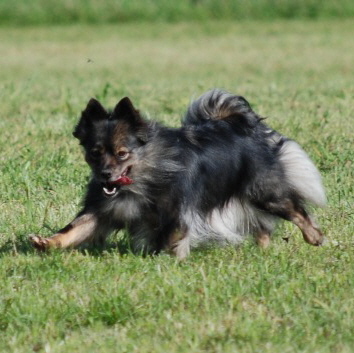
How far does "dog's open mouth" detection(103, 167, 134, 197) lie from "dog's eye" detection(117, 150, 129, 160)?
0.26 feet

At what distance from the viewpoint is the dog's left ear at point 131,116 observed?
6.21m

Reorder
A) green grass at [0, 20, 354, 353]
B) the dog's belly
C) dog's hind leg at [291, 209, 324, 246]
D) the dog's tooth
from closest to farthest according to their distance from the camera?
green grass at [0, 20, 354, 353], the dog's tooth, the dog's belly, dog's hind leg at [291, 209, 324, 246]

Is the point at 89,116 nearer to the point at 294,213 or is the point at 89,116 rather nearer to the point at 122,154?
the point at 122,154

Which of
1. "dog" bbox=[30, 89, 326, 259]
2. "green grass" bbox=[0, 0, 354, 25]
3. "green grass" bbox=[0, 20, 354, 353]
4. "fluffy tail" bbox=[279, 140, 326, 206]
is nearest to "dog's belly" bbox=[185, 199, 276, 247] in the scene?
"dog" bbox=[30, 89, 326, 259]

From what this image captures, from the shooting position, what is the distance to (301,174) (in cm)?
707

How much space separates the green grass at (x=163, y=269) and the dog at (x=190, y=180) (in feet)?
0.56

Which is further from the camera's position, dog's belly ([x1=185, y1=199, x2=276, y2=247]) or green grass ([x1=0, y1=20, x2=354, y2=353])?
dog's belly ([x1=185, y1=199, x2=276, y2=247])

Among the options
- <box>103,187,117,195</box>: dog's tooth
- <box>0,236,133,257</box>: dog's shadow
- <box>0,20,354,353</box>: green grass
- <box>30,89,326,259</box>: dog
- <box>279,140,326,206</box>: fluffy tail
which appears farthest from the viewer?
<box>279,140,326,206</box>: fluffy tail

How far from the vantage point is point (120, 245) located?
21.9 feet

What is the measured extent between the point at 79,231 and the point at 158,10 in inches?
981

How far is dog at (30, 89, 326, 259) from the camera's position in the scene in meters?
6.25

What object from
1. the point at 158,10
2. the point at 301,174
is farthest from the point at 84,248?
the point at 158,10

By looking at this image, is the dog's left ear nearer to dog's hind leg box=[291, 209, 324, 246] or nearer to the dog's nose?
the dog's nose

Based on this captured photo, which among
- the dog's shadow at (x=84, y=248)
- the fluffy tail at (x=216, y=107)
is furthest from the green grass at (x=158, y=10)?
the dog's shadow at (x=84, y=248)
